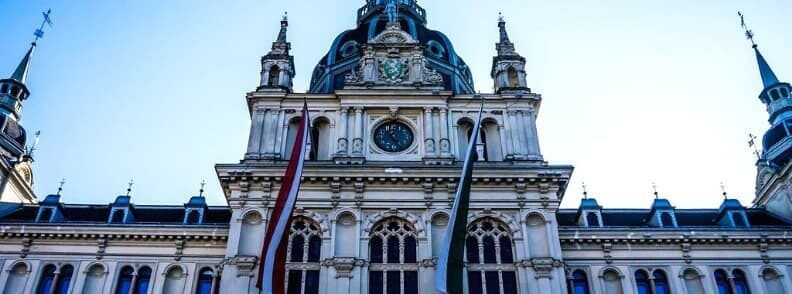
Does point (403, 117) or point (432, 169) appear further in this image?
point (403, 117)

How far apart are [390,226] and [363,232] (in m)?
1.37

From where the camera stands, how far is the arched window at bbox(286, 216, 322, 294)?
2931cm

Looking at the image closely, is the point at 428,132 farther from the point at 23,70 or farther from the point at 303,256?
the point at 23,70

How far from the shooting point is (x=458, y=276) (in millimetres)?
26281

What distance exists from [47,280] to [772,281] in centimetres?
3675

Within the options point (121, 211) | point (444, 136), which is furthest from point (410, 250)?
point (121, 211)

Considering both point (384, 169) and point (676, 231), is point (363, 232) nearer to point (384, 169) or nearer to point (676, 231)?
point (384, 169)

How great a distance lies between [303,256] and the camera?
98.8ft

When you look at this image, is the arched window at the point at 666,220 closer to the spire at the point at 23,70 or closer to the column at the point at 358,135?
the column at the point at 358,135

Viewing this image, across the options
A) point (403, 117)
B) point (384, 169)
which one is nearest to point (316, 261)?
point (384, 169)

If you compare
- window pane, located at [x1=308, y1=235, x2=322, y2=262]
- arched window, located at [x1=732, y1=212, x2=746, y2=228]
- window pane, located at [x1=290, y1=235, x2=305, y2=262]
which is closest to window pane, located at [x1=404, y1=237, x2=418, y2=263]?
window pane, located at [x1=308, y1=235, x2=322, y2=262]

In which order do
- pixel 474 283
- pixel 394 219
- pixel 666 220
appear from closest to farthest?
pixel 474 283 → pixel 394 219 → pixel 666 220

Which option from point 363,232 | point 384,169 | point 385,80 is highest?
point 385,80

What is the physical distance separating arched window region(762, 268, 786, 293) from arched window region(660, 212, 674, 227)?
507 cm
